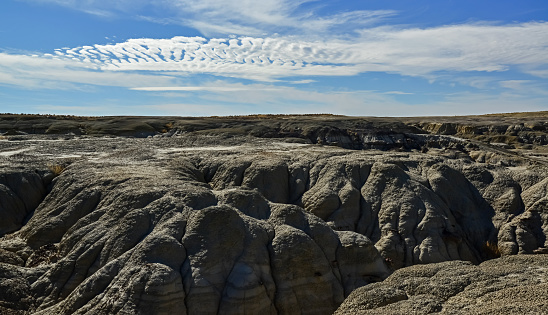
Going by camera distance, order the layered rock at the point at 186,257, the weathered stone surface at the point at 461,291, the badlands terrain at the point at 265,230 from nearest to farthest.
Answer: the weathered stone surface at the point at 461,291, the badlands terrain at the point at 265,230, the layered rock at the point at 186,257

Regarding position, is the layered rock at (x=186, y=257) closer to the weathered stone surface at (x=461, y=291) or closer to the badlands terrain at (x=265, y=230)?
the badlands terrain at (x=265, y=230)

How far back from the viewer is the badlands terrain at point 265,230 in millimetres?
18047

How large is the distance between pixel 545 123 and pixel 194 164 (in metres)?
62.4

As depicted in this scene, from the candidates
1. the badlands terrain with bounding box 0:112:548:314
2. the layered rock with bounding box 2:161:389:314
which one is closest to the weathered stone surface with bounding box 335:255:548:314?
the badlands terrain with bounding box 0:112:548:314

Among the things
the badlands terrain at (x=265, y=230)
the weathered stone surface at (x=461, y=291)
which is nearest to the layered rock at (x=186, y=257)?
the badlands terrain at (x=265, y=230)

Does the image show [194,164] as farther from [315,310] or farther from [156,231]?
[315,310]

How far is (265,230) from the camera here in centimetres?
2272

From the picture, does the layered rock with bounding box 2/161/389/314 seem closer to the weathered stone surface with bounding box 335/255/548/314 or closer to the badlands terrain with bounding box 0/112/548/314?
the badlands terrain with bounding box 0/112/548/314

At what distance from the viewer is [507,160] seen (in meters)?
42.8

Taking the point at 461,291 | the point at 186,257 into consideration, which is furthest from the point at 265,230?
the point at 461,291

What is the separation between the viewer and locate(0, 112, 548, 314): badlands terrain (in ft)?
59.2

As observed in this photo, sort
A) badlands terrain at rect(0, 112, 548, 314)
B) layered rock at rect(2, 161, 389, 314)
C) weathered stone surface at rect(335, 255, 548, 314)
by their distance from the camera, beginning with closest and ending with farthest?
weathered stone surface at rect(335, 255, 548, 314)
badlands terrain at rect(0, 112, 548, 314)
layered rock at rect(2, 161, 389, 314)

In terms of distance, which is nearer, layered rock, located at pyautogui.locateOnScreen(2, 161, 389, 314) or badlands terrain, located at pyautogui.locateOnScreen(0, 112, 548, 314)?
badlands terrain, located at pyautogui.locateOnScreen(0, 112, 548, 314)

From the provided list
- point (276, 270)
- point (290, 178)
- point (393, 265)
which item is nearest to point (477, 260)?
point (393, 265)
